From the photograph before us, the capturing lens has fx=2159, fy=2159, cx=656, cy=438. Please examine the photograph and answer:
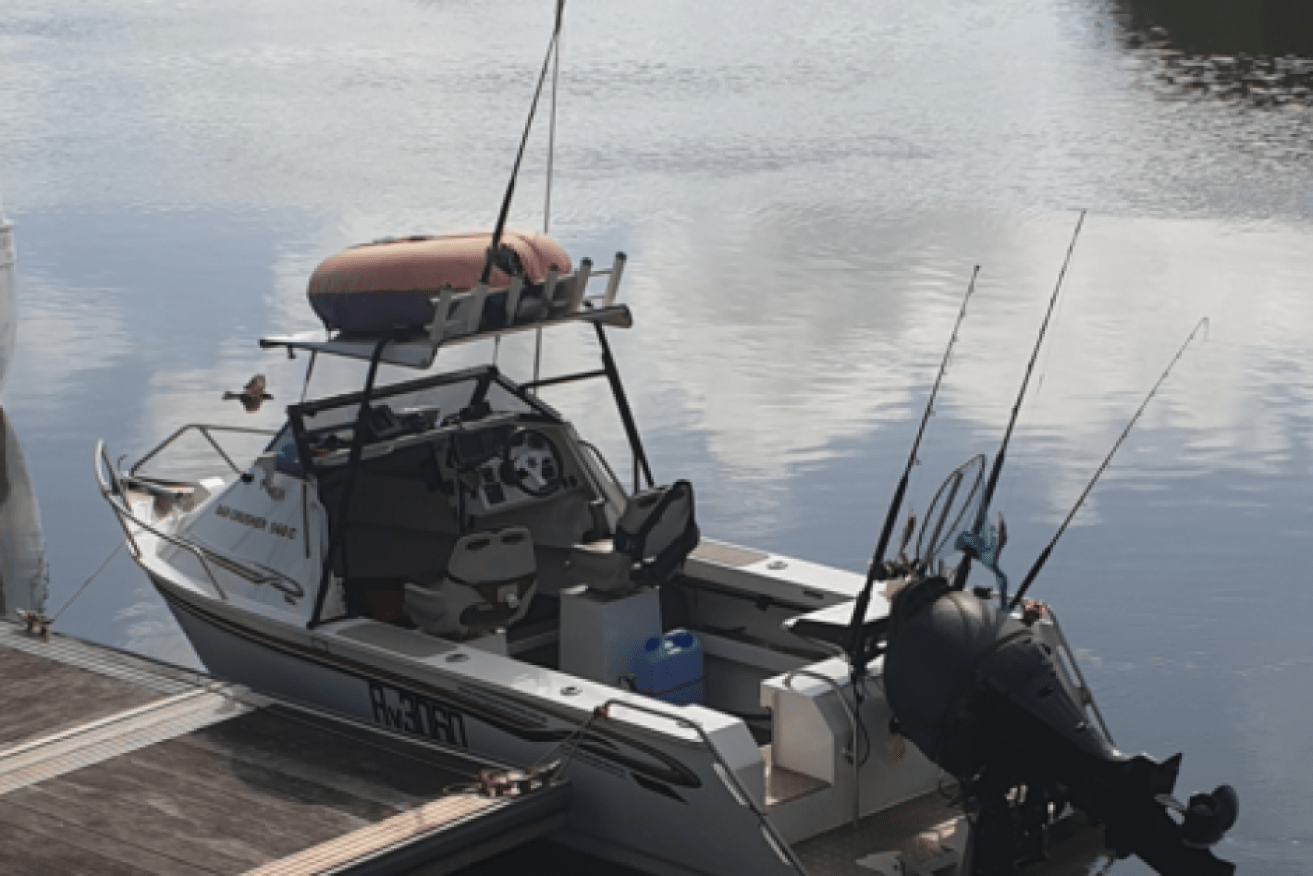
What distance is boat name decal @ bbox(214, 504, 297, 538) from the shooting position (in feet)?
30.4

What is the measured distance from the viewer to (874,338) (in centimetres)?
1719

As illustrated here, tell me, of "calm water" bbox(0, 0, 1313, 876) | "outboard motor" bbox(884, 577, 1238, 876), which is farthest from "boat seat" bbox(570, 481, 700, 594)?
"calm water" bbox(0, 0, 1313, 876)

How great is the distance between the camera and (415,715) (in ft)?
28.4

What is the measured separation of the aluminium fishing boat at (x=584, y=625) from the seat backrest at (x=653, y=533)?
1 cm

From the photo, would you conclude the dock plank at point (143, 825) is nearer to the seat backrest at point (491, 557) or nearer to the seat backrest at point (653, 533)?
the seat backrest at point (491, 557)

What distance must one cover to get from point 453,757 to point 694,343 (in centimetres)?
898

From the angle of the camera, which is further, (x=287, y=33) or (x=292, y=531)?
(x=287, y=33)

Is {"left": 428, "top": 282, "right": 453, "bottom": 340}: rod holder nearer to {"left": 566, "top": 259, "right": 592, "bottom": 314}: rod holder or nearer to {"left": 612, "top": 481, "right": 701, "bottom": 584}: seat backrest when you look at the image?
{"left": 566, "top": 259, "right": 592, "bottom": 314}: rod holder

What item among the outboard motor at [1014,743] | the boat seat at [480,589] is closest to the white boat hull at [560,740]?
the boat seat at [480,589]

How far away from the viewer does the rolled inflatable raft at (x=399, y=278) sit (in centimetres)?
888

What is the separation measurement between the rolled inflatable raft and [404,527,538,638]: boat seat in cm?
97

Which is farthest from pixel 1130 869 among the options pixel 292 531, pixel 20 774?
pixel 20 774

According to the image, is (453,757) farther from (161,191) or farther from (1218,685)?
(161,191)

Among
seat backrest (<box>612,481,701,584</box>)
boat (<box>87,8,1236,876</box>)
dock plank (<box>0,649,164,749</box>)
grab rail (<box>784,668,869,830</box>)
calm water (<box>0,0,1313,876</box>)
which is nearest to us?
boat (<box>87,8,1236,876</box>)
